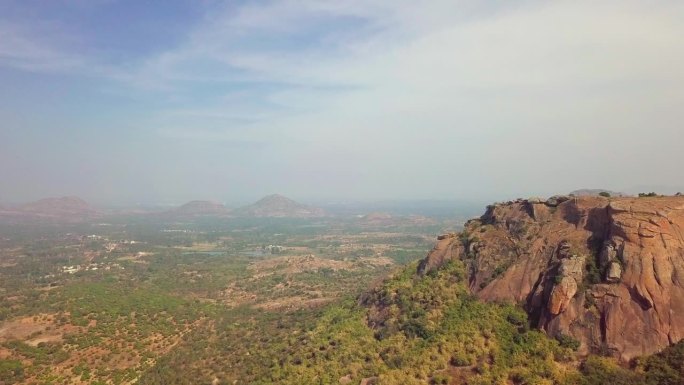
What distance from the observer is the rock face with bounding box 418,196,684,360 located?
38.5 m

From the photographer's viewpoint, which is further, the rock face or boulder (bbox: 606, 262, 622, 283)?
boulder (bbox: 606, 262, 622, 283)

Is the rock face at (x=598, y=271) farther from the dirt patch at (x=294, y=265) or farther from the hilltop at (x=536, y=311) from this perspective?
the dirt patch at (x=294, y=265)

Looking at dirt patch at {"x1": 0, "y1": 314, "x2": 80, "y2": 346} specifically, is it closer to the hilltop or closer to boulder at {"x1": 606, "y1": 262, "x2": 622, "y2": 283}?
the hilltop

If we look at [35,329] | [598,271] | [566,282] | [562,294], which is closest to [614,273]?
[598,271]

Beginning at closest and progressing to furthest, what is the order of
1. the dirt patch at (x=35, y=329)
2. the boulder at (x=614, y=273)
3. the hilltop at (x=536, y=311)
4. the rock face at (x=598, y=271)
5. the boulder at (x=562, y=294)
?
the hilltop at (x=536, y=311) < the rock face at (x=598, y=271) < the boulder at (x=614, y=273) < the boulder at (x=562, y=294) < the dirt patch at (x=35, y=329)

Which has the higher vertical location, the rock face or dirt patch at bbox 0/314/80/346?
the rock face

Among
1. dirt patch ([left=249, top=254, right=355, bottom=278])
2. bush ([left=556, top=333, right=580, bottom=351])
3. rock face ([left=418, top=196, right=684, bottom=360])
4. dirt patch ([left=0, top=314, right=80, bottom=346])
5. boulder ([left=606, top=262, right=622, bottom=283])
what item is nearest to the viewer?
rock face ([left=418, top=196, right=684, bottom=360])

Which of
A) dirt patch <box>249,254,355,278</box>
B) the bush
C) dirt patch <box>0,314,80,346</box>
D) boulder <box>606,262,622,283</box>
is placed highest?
boulder <box>606,262,622,283</box>

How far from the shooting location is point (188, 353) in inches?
2788

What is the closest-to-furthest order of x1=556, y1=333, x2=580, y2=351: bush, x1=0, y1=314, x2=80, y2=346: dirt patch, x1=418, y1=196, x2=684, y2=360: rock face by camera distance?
x1=418, y1=196, x2=684, y2=360: rock face
x1=556, y1=333, x2=580, y2=351: bush
x1=0, y1=314, x2=80, y2=346: dirt patch

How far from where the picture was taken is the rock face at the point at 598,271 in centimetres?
3847

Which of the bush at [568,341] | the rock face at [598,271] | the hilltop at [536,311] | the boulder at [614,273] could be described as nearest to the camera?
the hilltop at [536,311]

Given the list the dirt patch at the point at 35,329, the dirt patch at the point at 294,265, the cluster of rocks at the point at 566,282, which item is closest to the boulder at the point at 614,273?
the cluster of rocks at the point at 566,282

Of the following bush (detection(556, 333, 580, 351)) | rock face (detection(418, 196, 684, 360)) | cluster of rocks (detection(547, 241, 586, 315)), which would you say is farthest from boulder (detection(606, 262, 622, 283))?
bush (detection(556, 333, 580, 351))
